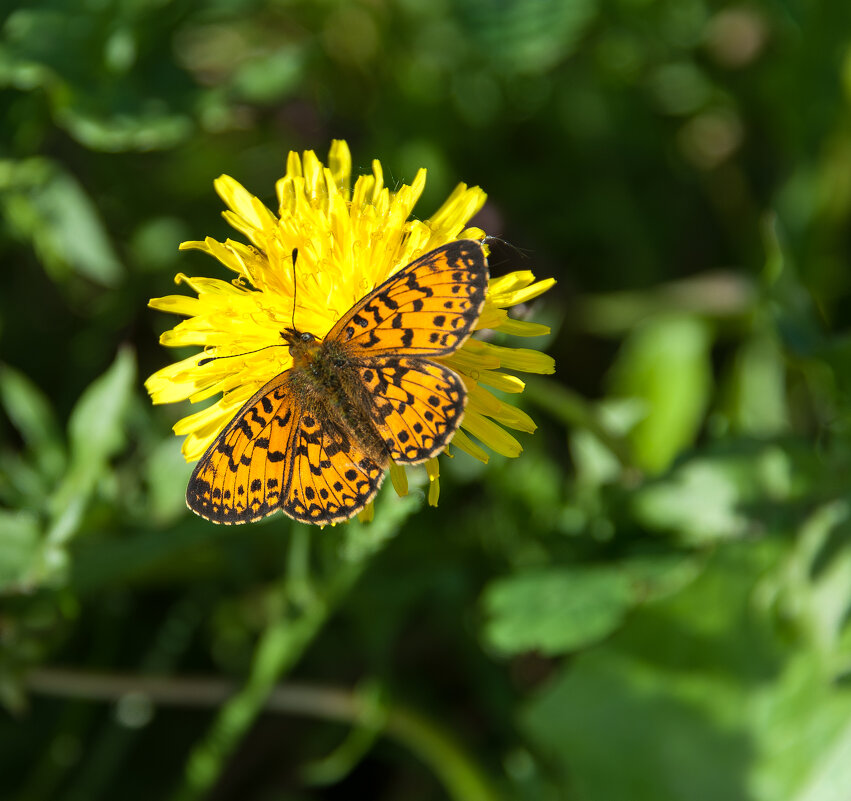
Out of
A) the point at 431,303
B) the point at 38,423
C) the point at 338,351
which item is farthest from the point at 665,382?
the point at 38,423

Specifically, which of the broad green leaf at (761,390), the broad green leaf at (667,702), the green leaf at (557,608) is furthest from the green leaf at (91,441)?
the broad green leaf at (761,390)

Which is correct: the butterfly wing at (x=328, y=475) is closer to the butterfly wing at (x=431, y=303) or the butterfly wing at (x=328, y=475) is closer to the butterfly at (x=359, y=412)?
the butterfly at (x=359, y=412)

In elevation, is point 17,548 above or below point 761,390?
above

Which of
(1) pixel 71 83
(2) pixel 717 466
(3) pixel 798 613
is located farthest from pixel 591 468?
(1) pixel 71 83

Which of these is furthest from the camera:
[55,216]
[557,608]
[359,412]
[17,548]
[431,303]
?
[55,216]

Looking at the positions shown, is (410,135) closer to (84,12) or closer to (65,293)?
(84,12)

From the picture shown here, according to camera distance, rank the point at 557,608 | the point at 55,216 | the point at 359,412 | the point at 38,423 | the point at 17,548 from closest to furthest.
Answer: the point at 359,412 → the point at 17,548 → the point at 557,608 → the point at 38,423 → the point at 55,216

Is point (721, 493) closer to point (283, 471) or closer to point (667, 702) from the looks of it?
point (667, 702)

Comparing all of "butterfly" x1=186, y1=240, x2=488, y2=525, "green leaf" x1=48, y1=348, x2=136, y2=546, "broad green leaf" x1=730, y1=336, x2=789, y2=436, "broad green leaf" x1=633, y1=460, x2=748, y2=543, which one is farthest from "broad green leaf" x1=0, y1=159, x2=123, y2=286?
"broad green leaf" x1=730, y1=336, x2=789, y2=436
